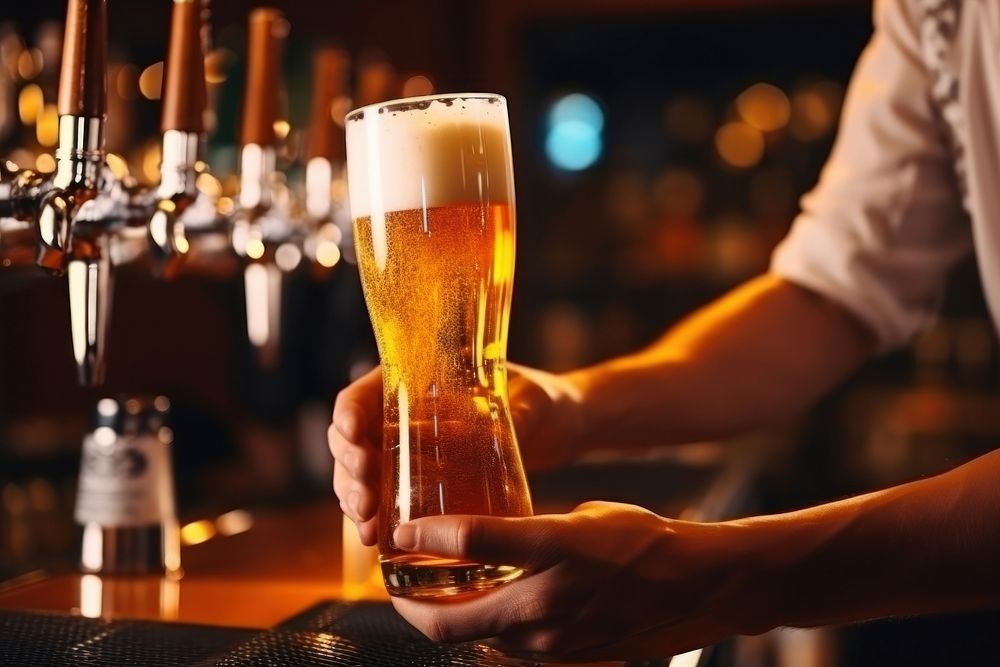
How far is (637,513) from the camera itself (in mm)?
792

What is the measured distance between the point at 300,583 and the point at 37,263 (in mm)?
440

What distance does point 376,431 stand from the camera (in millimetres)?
973

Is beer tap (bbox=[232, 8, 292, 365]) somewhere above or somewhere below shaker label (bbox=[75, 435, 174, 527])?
above

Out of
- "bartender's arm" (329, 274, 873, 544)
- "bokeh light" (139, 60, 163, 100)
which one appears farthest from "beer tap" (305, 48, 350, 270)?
"bokeh light" (139, 60, 163, 100)

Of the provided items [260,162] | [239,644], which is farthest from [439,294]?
[260,162]

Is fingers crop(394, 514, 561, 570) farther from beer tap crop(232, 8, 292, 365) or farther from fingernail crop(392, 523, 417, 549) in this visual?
beer tap crop(232, 8, 292, 365)

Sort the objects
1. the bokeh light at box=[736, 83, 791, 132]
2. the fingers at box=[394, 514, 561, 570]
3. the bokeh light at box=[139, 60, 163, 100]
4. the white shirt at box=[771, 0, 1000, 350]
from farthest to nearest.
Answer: the bokeh light at box=[736, 83, 791, 132] → the bokeh light at box=[139, 60, 163, 100] → the white shirt at box=[771, 0, 1000, 350] → the fingers at box=[394, 514, 561, 570]

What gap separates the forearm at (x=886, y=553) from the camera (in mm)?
823

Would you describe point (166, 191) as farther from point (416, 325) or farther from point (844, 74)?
point (844, 74)

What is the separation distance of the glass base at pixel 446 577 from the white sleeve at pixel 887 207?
81 cm

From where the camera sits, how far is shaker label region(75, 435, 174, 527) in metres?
1.29

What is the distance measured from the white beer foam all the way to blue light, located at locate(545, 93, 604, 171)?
11.5 feet

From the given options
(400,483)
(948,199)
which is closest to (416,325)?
(400,483)

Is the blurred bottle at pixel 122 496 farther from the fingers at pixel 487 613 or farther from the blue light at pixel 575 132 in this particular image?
the blue light at pixel 575 132
